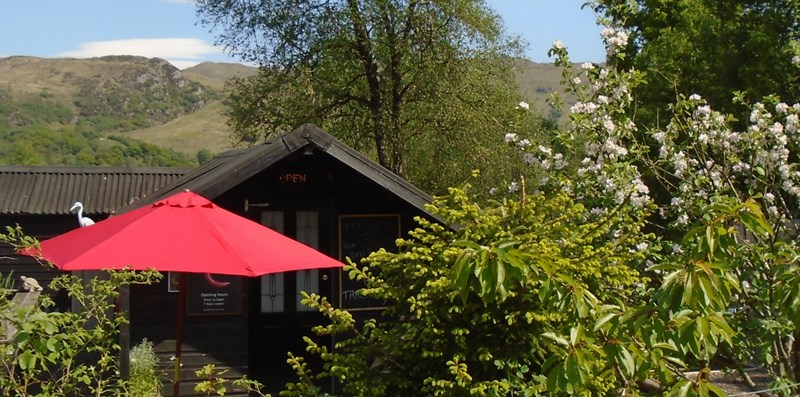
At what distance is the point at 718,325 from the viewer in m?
3.88

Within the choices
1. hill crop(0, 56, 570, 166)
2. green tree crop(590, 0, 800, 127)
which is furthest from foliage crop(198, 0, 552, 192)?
hill crop(0, 56, 570, 166)

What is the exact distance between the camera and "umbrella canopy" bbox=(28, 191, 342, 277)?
600 cm

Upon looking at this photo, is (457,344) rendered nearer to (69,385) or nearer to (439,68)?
(69,385)

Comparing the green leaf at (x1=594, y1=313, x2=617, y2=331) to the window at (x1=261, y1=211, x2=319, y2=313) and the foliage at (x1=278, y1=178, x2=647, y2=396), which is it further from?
the window at (x1=261, y1=211, x2=319, y2=313)

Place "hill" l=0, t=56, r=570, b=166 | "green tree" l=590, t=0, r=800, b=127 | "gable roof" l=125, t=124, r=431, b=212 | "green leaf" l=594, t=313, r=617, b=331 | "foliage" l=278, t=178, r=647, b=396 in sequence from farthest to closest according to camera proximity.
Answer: "hill" l=0, t=56, r=570, b=166, "green tree" l=590, t=0, r=800, b=127, "gable roof" l=125, t=124, r=431, b=212, "foliage" l=278, t=178, r=647, b=396, "green leaf" l=594, t=313, r=617, b=331

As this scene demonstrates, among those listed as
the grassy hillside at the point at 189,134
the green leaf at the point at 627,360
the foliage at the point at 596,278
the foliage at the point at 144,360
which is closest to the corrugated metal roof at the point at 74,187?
the foliage at the point at 144,360

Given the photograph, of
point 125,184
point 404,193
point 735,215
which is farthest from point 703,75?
point 735,215

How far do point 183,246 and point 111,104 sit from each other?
154 m

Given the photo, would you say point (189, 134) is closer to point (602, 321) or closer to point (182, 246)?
point (182, 246)

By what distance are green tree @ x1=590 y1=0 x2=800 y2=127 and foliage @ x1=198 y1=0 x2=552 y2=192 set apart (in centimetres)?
409

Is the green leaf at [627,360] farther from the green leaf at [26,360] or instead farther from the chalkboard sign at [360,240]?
the chalkboard sign at [360,240]

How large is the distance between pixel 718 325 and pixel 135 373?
7615 mm

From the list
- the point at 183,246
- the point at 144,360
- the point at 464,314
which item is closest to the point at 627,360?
the point at 464,314

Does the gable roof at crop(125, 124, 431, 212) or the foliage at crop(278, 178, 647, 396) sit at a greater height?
the gable roof at crop(125, 124, 431, 212)
